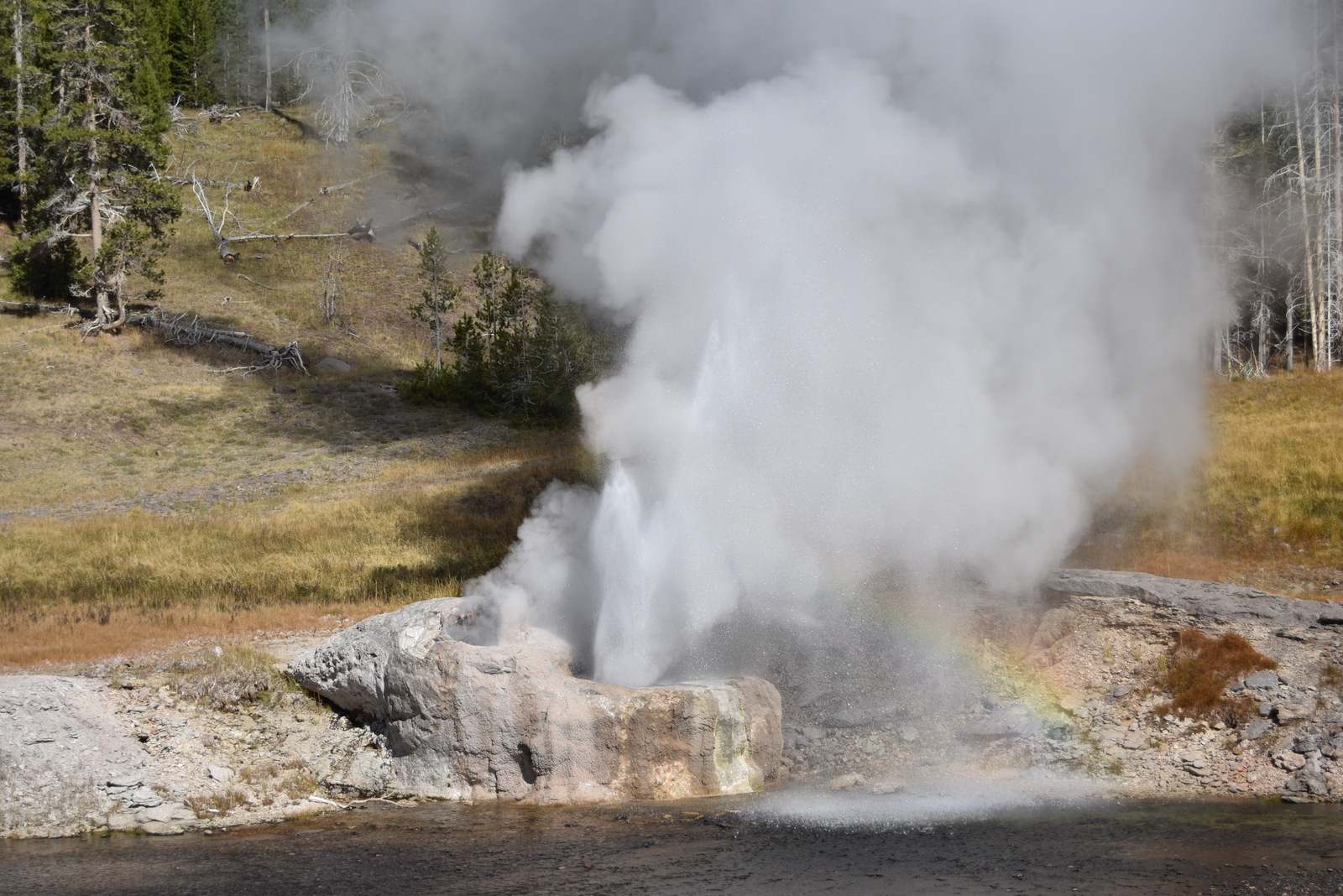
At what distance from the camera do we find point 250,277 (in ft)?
164

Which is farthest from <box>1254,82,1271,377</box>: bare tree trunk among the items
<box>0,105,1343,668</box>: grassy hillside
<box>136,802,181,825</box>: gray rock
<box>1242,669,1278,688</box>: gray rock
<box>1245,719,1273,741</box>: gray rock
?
<box>136,802,181,825</box>: gray rock

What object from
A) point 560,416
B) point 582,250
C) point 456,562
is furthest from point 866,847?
point 560,416

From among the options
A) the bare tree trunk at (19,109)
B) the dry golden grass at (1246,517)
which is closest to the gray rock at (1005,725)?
the dry golden grass at (1246,517)

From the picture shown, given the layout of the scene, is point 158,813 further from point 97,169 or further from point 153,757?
point 97,169

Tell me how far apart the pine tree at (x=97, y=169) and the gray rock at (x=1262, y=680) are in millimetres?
38845

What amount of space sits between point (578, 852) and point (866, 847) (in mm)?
2335

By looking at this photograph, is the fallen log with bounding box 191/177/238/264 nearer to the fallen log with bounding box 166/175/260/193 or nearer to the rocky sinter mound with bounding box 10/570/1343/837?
the fallen log with bounding box 166/175/260/193

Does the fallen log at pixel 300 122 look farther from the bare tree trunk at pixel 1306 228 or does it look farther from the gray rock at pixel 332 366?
the bare tree trunk at pixel 1306 228

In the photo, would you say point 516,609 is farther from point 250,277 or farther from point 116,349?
point 250,277

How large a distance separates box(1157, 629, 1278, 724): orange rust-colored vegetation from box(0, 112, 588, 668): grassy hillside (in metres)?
11.5

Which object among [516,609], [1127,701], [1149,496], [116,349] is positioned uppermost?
[116,349]

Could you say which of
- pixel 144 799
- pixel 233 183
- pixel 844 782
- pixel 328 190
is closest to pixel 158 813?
pixel 144 799

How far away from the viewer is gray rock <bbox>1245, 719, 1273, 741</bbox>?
31.1ft

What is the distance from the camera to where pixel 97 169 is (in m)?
36.8
